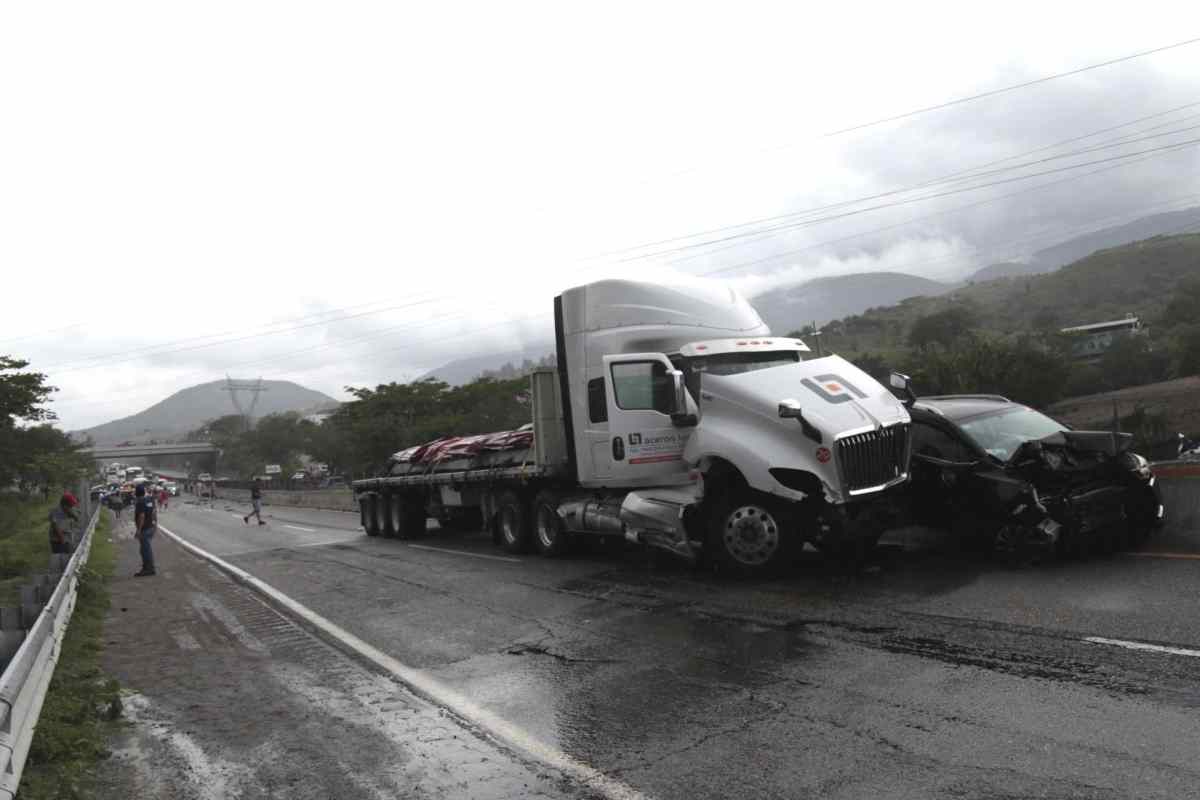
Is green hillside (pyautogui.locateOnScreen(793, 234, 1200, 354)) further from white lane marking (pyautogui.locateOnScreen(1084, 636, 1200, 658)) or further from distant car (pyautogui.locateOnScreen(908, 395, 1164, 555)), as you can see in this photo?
white lane marking (pyautogui.locateOnScreen(1084, 636, 1200, 658))

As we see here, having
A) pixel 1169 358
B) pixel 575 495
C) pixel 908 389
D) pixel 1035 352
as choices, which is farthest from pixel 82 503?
pixel 1169 358

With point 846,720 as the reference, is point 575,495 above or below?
above

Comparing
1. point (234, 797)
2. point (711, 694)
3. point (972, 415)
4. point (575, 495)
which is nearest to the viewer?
point (234, 797)

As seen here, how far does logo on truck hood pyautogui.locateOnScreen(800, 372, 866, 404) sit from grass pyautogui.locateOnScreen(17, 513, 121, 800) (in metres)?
6.86

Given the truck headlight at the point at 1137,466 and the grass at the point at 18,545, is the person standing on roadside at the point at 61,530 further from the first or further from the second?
the truck headlight at the point at 1137,466

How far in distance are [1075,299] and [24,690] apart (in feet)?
398

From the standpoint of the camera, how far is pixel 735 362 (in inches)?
390

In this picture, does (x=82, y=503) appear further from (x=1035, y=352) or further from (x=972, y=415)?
(x=1035, y=352)

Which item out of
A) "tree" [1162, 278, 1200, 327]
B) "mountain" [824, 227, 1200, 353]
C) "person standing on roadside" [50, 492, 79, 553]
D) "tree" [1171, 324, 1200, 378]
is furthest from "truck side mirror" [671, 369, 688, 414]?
"mountain" [824, 227, 1200, 353]

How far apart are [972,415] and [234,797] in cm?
804

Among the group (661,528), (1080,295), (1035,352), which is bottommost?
(661,528)

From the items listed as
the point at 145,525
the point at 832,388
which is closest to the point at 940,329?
the point at 145,525

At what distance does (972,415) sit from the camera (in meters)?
9.37

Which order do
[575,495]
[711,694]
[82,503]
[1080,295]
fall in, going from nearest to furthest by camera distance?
[711,694] < [575,495] < [82,503] < [1080,295]
